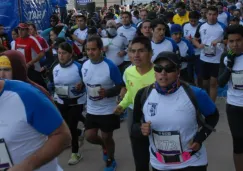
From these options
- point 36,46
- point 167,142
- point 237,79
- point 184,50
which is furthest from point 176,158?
point 36,46

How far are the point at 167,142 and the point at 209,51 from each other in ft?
15.3

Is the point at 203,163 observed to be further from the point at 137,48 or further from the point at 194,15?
the point at 194,15

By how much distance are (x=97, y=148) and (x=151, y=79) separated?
8.02 ft

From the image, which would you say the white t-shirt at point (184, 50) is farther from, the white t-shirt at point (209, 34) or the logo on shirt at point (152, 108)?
the logo on shirt at point (152, 108)

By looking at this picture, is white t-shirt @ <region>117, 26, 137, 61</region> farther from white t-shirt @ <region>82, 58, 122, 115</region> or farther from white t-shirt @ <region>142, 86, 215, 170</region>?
white t-shirt @ <region>142, 86, 215, 170</region>

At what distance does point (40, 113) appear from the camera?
2215 mm

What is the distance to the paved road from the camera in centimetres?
541

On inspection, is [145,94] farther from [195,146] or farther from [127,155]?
[127,155]

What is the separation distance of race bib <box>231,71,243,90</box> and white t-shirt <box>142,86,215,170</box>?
1298mm

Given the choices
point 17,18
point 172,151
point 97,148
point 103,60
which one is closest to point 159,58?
point 172,151

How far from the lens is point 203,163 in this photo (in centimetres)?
325

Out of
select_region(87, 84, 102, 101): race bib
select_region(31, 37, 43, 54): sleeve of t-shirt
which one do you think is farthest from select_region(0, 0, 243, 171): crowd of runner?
select_region(31, 37, 43, 54): sleeve of t-shirt

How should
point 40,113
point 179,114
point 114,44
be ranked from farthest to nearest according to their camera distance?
point 114,44 → point 179,114 → point 40,113

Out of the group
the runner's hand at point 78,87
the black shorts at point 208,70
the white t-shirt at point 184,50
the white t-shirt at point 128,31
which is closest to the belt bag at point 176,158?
the runner's hand at point 78,87
